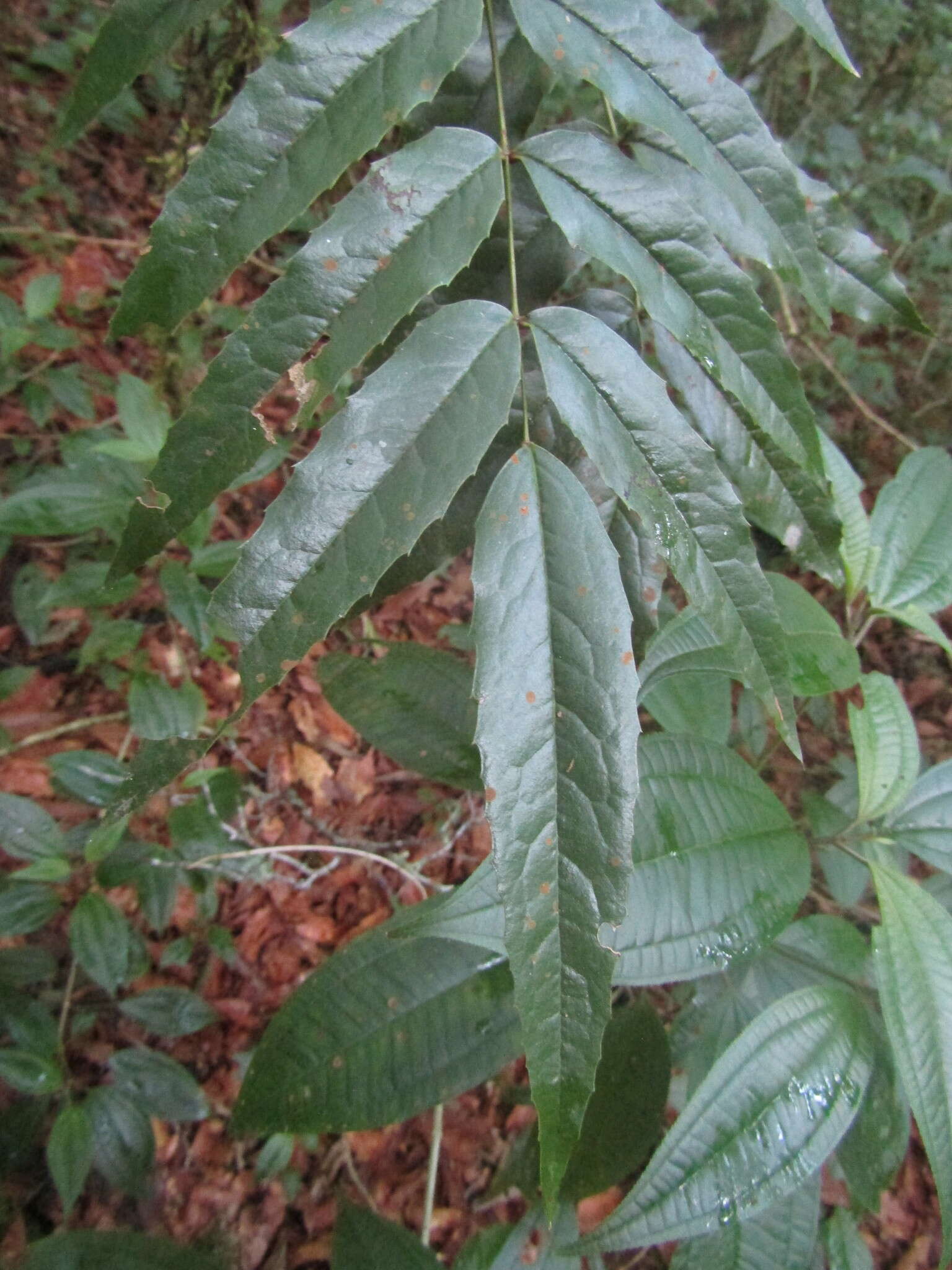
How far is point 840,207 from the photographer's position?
827 millimetres

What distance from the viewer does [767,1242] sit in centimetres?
87

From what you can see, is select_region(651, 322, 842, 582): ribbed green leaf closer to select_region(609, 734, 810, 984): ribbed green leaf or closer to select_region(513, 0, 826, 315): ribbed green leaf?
select_region(513, 0, 826, 315): ribbed green leaf

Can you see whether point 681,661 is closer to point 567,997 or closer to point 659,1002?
point 567,997

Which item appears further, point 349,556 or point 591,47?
point 591,47

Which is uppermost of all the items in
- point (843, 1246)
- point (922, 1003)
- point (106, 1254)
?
point (922, 1003)

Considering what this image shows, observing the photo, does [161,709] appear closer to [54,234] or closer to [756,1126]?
[756,1126]

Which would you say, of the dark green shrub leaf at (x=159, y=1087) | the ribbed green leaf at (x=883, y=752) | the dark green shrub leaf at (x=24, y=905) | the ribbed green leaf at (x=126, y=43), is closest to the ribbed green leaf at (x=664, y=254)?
the ribbed green leaf at (x=126, y=43)

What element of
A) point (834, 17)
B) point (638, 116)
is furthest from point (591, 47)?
point (834, 17)

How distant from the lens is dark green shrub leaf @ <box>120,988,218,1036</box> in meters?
1.25

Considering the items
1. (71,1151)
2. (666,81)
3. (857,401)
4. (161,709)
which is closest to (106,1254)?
(71,1151)

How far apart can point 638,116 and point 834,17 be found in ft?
6.81

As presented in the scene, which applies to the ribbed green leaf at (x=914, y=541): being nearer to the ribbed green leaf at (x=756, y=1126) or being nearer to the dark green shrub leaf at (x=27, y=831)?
the ribbed green leaf at (x=756, y=1126)

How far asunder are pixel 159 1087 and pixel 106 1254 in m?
0.27

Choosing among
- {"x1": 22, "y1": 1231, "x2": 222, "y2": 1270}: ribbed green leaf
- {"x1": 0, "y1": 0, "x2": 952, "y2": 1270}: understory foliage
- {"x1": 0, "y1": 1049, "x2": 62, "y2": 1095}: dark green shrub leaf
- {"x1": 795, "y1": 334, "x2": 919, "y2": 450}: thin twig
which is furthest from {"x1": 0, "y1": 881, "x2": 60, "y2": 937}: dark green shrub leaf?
{"x1": 795, "y1": 334, "x2": 919, "y2": 450}: thin twig
